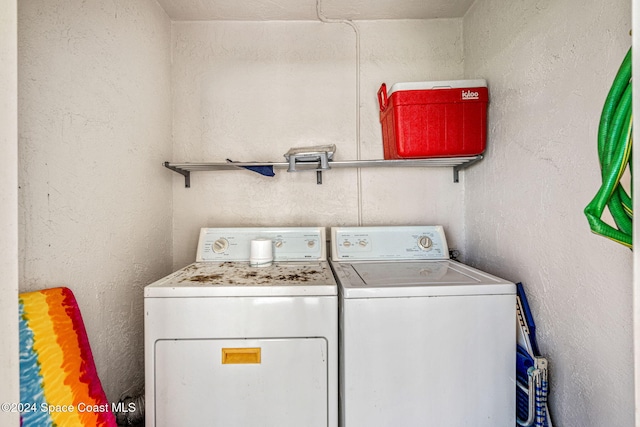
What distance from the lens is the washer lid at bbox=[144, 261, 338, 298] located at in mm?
962

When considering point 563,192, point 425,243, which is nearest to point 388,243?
point 425,243

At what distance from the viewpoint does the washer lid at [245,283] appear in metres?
0.96

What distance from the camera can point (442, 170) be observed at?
1.67 meters

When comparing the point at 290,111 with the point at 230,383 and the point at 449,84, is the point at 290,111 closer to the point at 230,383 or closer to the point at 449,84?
the point at 449,84

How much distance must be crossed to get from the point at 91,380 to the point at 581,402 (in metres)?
1.50

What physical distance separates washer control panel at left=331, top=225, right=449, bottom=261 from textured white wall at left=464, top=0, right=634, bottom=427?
0.28m

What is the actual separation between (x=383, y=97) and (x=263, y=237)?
979mm

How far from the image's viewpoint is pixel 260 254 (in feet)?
4.29

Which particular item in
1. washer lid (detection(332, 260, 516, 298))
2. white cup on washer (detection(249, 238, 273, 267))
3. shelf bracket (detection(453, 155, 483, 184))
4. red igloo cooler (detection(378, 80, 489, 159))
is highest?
red igloo cooler (detection(378, 80, 489, 159))

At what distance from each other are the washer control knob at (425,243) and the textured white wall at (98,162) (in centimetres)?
136

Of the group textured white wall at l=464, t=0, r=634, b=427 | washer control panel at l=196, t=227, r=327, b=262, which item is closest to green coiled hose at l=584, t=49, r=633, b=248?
textured white wall at l=464, t=0, r=634, b=427

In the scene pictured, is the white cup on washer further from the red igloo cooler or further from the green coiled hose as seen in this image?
the green coiled hose

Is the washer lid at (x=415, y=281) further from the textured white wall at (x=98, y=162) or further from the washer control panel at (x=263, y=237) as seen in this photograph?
the textured white wall at (x=98, y=162)

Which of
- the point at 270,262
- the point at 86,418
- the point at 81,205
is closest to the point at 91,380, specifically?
the point at 86,418
